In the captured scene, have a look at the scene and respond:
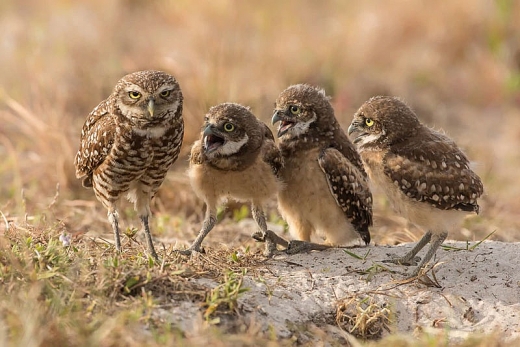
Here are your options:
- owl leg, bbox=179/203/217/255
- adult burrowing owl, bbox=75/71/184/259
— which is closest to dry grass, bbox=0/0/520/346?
adult burrowing owl, bbox=75/71/184/259

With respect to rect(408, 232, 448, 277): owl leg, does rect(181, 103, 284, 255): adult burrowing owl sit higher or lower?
higher

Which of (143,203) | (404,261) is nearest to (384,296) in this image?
(404,261)

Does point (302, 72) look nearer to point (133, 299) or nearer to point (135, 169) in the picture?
point (135, 169)

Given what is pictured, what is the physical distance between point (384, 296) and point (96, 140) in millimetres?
1987

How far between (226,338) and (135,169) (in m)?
1.62

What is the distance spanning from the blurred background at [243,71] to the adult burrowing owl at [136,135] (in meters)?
0.90

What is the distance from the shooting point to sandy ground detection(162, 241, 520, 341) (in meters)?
4.44

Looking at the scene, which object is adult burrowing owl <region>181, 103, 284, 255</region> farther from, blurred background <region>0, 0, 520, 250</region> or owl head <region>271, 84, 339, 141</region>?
blurred background <region>0, 0, 520, 250</region>

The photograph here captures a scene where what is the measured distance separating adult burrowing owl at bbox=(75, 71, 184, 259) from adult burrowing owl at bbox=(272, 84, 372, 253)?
2.66 ft

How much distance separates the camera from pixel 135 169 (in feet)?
16.4

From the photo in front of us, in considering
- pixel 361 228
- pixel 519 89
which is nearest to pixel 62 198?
pixel 361 228

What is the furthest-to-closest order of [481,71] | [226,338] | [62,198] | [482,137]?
1. [481,71]
2. [482,137]
3. [62,198]
4. [226,338]

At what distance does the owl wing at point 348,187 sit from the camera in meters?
5.41

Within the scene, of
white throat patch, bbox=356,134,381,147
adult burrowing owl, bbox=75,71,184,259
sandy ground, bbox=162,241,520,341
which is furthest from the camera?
white throat patch, bbox=356,134,381,147
